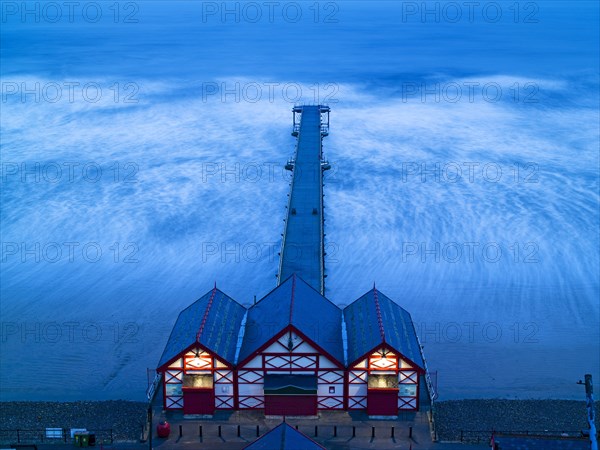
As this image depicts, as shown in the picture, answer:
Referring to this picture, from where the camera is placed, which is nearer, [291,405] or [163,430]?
[163,430]

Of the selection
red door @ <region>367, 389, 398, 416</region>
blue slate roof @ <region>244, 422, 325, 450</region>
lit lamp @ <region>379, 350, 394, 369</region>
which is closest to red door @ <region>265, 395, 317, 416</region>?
red door @ <region>367, 389, 398, 416</region>

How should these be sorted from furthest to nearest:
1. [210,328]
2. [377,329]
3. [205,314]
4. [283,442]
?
[205,314], [210,328], [377,329], [283,442]

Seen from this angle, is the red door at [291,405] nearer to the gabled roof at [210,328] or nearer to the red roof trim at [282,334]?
the red roof trim at [282,334]

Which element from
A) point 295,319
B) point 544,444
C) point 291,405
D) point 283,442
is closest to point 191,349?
point 295,319

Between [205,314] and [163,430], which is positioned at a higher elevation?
[205,314]

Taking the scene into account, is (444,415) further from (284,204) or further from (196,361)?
(284,204)
